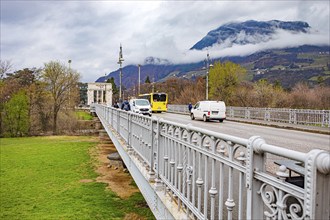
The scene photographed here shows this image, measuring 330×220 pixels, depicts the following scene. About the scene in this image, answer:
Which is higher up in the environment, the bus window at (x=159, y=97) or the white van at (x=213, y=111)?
the bus window at (x=159, y=97)

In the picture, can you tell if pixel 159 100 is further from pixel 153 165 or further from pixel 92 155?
pixel 153 165

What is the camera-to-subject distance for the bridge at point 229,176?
1947 mm

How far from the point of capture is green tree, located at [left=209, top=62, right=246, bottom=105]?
154ft

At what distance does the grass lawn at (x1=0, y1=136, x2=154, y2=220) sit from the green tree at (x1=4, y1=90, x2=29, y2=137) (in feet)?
98.3

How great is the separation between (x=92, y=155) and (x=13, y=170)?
6.98 meters

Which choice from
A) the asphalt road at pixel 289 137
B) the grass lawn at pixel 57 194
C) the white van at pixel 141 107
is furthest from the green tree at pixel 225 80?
the grass lawn at pixel 57 194

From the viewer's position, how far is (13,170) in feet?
68.9

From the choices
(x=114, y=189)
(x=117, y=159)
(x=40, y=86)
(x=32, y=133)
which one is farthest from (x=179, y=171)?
(x=40, y=86)

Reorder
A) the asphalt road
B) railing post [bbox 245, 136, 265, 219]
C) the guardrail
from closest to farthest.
Result: railing post [bbox 245, 136, 265, 219]
the asphalt road
the guardrail

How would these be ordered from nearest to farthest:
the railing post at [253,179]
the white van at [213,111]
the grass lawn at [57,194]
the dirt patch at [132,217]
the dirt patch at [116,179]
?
the railing post at [253,179], the dirt patch at [132,217], the grass lawn at [57,194], the dirt patch at [116,179], the white van at [213,111]

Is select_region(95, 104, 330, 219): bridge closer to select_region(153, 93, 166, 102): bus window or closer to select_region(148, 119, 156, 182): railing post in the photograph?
select_region(148, 119, 156, 182): railing post

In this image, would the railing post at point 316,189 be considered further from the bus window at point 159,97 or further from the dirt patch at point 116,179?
the bus window at point 159,97

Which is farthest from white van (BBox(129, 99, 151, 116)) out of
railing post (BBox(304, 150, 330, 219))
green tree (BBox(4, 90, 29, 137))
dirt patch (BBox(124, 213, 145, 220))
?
railing post (BBox(304, 150, 330, 219))

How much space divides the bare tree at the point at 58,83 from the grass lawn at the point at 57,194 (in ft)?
115
